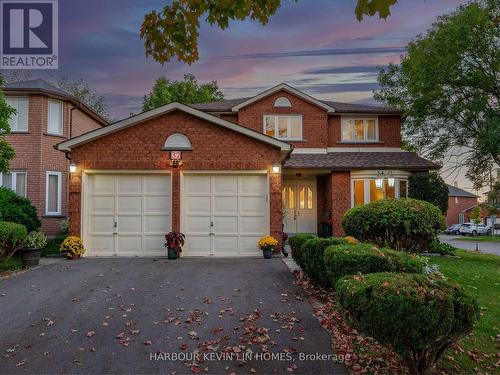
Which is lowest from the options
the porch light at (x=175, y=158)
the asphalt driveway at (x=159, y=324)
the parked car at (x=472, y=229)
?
the parked car at (x=472, y=229)

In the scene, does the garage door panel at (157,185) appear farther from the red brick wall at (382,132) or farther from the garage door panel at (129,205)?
the red brick wall at (382,132)

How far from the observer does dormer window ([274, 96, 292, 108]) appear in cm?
1956

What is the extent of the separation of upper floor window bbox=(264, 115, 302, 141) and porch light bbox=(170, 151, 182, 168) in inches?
309

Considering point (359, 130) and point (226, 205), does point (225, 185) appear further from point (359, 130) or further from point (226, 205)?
point (359, 130)

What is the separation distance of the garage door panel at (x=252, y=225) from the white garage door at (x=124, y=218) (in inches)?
93.4

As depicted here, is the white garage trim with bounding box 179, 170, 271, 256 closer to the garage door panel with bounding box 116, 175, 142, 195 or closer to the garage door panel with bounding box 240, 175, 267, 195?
the garage door panel with bounding box 240, 175, 267, 195

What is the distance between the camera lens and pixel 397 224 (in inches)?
437

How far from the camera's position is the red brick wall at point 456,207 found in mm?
54312

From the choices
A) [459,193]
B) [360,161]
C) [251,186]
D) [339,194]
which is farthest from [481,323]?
[459,193]

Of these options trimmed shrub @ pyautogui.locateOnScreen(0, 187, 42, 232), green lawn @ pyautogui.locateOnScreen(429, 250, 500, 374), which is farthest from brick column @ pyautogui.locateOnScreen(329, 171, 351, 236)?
trimmed shrub @ pyautogui.locateOnScreen(0, 187, 42, 232)

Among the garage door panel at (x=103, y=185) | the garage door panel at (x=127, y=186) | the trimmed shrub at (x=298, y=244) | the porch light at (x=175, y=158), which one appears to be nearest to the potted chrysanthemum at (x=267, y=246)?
the trimmed shrub at (x=298, y=244)

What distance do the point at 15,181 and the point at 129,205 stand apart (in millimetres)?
7544

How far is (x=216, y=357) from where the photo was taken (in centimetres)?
498

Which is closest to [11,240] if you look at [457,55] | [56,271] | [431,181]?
[56,271]
